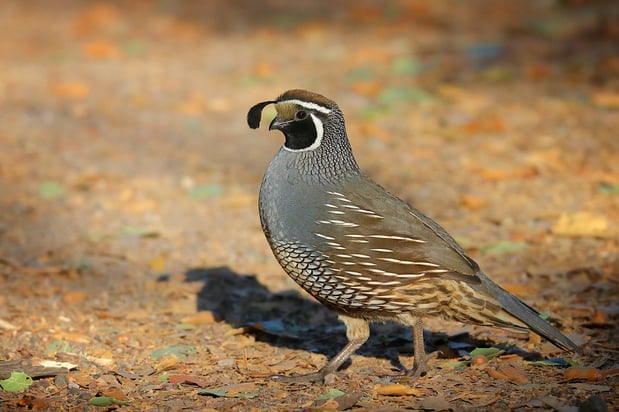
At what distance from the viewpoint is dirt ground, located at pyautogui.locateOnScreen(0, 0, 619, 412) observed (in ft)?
17.3

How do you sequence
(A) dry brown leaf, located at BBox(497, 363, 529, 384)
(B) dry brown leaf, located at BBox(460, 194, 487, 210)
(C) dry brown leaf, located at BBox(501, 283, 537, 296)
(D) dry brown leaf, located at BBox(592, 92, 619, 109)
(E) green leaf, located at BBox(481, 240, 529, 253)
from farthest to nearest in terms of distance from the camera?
(D) dry brown leaf, located at BBox(592, 92, 619, 109), (B) dry brown leaf, located at BBox(460, 194, 487, 210), (E) green leaf, located at BBox(481, 240, 529, 253), (C) dry brown leaf, located at BBox(501, 283, 537, 296), (A) dry brown leaf, located at BBox(497, 363, 529, 384)

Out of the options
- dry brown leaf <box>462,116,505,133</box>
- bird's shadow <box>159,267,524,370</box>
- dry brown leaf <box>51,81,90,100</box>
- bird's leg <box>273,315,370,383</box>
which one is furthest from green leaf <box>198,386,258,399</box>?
dry brown leaf <box>51,81,90,100</box>

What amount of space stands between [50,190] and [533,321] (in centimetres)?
537

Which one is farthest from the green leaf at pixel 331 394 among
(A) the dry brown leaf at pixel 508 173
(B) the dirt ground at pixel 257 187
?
(A) the dry brown leaf at pixel 508 173

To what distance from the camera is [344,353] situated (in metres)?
5.43

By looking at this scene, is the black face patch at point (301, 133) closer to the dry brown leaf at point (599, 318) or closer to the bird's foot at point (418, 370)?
the bird's foot at point (418, 370)

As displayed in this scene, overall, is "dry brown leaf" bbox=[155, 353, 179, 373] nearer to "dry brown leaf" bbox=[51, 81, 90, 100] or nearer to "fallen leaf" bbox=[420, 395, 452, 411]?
"fallen leaf" bbox=[420, 395, 452, 411]

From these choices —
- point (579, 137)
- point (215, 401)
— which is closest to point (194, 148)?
point (579, 137)

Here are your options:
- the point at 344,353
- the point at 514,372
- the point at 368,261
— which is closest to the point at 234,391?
the point at 344,353

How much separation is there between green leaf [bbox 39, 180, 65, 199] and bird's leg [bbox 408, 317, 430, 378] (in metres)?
4.68

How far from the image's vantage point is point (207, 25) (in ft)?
52.7

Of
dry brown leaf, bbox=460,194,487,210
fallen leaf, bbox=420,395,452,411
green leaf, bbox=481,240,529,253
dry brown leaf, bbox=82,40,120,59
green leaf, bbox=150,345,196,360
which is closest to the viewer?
fallen leaf, bbox=420,395,452,411

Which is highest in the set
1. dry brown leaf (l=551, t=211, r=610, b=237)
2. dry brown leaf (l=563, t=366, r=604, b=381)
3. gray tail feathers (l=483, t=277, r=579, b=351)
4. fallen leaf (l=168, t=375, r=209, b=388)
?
dry brown leaf (l=551, t=211, r=610, b=237)

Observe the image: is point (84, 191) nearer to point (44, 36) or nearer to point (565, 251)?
point (565, 251)
